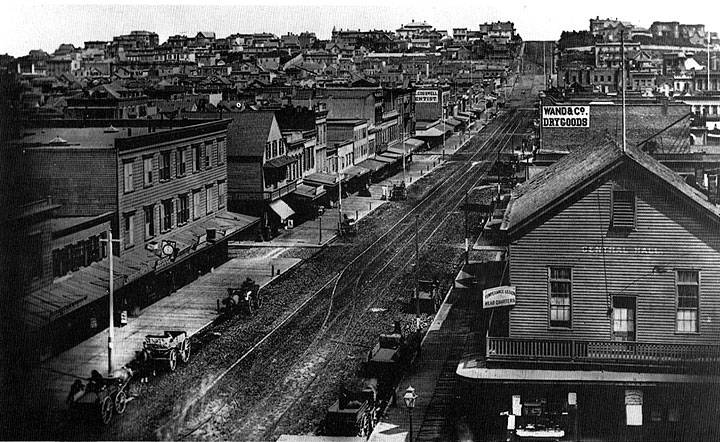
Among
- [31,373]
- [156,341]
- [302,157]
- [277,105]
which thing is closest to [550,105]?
[302,157]

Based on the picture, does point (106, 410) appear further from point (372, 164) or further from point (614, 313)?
point (372, 164)

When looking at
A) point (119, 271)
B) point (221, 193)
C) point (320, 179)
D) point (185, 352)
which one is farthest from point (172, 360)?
point (320, 179)

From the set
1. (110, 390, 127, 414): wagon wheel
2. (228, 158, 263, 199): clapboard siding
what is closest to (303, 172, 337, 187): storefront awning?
(228, 158, 263, 199): clapboard siding

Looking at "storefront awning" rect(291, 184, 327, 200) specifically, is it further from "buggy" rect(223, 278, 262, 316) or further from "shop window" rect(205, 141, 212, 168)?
"buggy" rect(223, 278, 262, 316)

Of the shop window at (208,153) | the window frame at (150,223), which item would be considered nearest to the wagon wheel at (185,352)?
the window frame at (150,223)

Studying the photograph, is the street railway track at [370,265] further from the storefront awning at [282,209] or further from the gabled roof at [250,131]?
the gabled roof at [250,131]

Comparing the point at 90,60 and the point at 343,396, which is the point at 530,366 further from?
the point at 90,60
